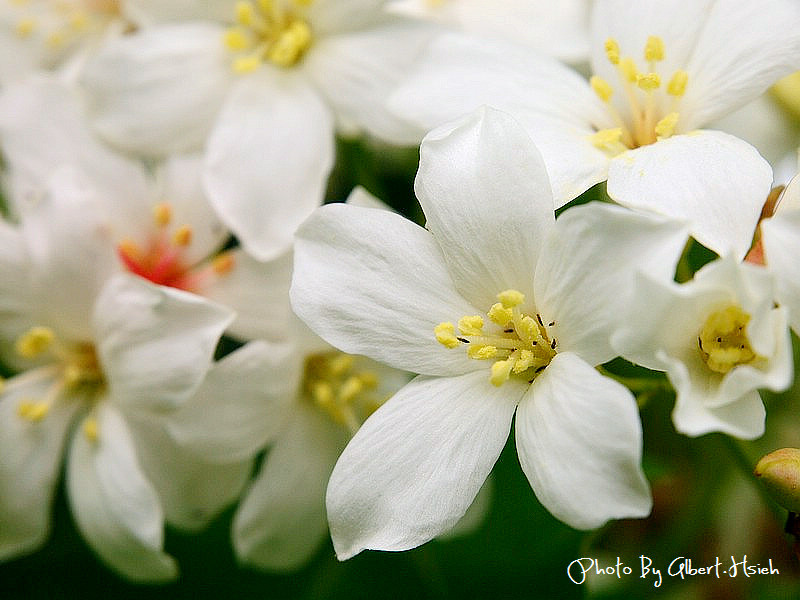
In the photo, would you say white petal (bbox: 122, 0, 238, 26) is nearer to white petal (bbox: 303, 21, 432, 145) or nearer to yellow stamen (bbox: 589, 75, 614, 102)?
white petal (bbox: 303, 21, 432, 145)

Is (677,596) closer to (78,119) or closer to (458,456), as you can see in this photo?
(458,456)

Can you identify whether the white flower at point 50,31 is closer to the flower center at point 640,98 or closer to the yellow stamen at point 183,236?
the yellow stamen at point 183,236

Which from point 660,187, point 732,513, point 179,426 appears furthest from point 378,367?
point 732,513

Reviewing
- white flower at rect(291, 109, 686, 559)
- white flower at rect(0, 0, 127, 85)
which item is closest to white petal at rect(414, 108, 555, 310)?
white flower at rect(291, 109, 686, 559)

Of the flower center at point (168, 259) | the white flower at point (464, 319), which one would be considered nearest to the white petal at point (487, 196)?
the white flower at point (464, 319)

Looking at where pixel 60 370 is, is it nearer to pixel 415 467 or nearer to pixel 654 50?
pixel 415 467

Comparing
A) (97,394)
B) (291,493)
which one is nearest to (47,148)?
(97,394)
